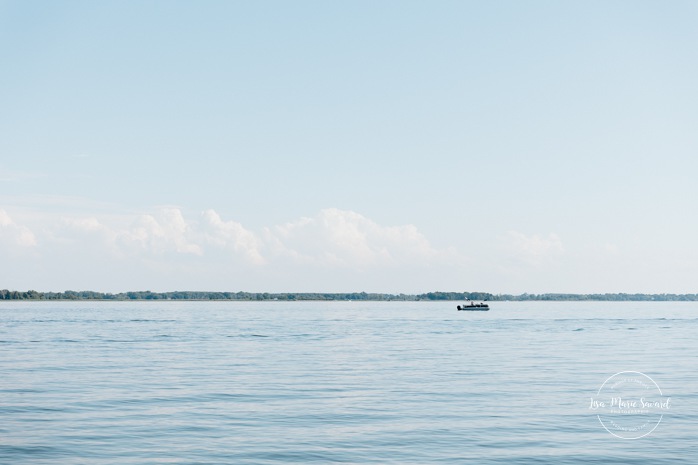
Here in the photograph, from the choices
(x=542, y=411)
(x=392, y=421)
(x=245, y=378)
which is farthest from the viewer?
(x=245, y=378)

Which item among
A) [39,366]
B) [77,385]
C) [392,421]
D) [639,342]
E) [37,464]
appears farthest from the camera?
[639,342]

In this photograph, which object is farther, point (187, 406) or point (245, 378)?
point (245, 378)

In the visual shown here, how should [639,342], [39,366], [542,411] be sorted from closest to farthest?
[542,411] → [39,366] → [639,342]

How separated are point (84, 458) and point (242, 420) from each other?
27.0 ft

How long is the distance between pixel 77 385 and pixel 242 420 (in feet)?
53.9

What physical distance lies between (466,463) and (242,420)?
11.3 metres

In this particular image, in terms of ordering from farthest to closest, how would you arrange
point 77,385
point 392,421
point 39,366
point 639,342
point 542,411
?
point 639,342 → point 39,366 → point 77,385 → point 542,411 → point 392,421

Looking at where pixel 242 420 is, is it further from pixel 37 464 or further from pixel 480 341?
pixel 480 341

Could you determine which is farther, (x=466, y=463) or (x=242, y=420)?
(x=242, y=420)

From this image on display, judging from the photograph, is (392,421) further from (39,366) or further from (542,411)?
(39,366)

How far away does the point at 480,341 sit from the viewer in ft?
287

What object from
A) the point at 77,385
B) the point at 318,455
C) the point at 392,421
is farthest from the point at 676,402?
the point at 77,385

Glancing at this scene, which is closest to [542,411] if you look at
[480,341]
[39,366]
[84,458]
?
[84,458]

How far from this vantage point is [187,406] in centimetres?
3769
